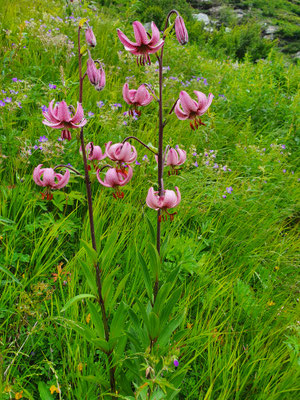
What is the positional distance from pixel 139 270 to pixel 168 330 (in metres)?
0.38

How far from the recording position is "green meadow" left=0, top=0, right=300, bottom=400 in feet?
3.23

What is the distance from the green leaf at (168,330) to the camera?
976 mm

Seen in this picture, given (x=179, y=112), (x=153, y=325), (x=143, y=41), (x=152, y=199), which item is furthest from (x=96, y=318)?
(x=143, y=41)

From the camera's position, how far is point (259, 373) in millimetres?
1079

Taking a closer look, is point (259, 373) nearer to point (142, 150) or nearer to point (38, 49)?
point (142, 150)

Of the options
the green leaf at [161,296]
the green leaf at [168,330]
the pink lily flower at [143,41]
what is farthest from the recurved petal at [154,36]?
the green leaf at [168,330]

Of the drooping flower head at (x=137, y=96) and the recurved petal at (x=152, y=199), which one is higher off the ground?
the drooping flower head at (x=137, y=96)

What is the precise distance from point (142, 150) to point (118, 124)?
0.76 feet

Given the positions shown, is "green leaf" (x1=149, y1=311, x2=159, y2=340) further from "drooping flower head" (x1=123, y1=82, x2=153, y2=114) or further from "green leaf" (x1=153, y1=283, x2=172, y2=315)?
"drooping flower head" (x1=123, y1=82, x2=153, y2=114)

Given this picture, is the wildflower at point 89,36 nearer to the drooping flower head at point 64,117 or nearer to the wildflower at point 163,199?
the drooping flower head at point 64,117

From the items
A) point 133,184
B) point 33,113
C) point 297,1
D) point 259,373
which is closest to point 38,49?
point 33,113

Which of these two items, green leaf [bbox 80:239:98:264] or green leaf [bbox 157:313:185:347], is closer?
green leaf [bbox 80:239:98:264]

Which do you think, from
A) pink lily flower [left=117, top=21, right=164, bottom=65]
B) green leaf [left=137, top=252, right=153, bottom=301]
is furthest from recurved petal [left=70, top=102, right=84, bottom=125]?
green leaf [left=137, top=252, right=153, bottom=301]

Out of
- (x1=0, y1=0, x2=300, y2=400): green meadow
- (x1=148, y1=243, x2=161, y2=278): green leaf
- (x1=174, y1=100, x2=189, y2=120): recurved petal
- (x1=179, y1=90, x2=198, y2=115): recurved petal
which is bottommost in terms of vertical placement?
(x1=0, y1=0, x2=300, y2=400): green meadow
